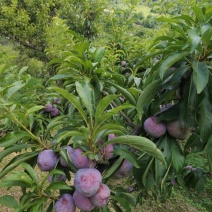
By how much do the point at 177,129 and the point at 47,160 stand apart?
435mm

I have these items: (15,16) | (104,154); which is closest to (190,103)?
(104,154)

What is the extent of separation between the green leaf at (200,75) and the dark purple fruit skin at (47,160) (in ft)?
1.59

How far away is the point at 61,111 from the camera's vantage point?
1.54 m

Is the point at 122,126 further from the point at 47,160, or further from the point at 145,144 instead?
the point at 47,160

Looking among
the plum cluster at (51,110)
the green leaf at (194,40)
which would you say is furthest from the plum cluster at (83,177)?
the plum cluster at (51,110)

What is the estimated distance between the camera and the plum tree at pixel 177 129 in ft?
2.75

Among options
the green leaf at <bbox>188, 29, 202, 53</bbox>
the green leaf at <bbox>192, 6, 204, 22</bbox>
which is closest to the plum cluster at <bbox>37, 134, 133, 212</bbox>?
the green leaf at <bbox>188, 29, 202, 53</bbox>

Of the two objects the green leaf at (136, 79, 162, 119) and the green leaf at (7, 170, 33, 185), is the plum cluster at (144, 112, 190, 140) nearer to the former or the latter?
the green leaf at (136, 79, 162, 119)

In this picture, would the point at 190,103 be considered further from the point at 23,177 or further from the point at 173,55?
the point at 23,177

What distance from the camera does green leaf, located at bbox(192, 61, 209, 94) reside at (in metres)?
0.69

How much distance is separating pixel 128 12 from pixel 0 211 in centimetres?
255

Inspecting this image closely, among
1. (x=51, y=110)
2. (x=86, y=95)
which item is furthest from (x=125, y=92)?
(x=51, y=110)

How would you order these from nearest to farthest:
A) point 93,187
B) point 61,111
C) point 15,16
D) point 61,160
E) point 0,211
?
point 93,187, point 61,160, point 61,111, point 0,211, point 15,16

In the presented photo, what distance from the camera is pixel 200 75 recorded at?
28.0 inches
